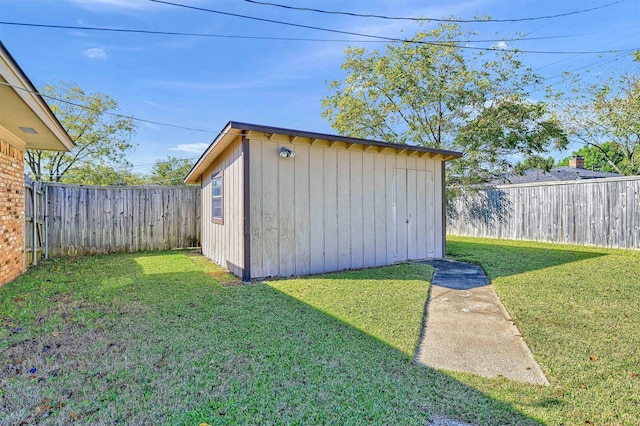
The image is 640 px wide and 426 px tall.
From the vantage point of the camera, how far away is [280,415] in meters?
1.96

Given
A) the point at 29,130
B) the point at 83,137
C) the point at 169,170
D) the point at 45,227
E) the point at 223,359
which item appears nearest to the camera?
the point at 223,359

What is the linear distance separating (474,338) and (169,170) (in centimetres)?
2933

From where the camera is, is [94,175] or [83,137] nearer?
[83,137]

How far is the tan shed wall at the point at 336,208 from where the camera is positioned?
580 centimetres

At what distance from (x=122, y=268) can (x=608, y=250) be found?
39.3ft

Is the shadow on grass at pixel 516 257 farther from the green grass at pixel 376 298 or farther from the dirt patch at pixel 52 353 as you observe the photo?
the dirt patch at pixel 52 353

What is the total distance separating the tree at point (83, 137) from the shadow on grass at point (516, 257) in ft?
48.5

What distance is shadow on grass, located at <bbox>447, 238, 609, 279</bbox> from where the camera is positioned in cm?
656

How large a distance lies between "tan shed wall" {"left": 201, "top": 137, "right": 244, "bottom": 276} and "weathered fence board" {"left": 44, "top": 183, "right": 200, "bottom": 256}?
223 centimetres

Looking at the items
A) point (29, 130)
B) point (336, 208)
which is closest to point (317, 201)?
point (336, 208)

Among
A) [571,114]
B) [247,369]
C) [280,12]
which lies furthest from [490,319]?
[571,114]

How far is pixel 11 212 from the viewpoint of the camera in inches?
219

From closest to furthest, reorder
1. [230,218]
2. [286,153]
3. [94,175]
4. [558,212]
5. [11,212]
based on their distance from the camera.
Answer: [11,212], [286,153], [230,218], [558,212], [94,175]

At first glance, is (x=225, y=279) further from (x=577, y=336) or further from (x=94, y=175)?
(x=94, y=175)
